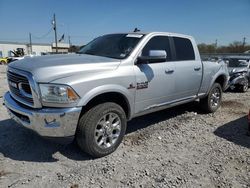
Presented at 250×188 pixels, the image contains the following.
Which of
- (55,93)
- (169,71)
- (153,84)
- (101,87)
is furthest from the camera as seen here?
(169,71)

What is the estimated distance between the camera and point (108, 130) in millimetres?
3557

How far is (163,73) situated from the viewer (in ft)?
13.6

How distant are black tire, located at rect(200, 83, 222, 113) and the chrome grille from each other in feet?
14.2

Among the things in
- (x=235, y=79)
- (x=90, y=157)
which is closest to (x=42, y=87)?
(x=90, y=157)

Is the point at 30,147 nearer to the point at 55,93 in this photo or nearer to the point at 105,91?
the point at 55,93

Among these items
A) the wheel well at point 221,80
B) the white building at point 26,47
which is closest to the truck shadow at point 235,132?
the wheel well at point 221,80

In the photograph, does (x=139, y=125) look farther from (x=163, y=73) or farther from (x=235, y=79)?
(x=235, y=79)

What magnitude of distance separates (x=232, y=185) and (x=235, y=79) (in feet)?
25.3

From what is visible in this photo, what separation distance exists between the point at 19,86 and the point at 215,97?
15.9 feet

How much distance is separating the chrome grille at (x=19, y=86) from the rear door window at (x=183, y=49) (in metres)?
2.89

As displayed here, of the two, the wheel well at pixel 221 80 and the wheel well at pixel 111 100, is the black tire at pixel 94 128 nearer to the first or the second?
the wheel well at pixel 111 100

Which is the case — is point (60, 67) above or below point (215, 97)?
above

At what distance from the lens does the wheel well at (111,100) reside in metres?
3.34

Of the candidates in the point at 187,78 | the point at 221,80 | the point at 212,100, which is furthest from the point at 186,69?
the point at 221,80
